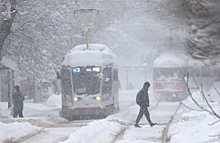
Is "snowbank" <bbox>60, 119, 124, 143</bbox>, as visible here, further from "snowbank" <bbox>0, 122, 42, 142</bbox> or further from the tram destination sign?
the tram destination sign

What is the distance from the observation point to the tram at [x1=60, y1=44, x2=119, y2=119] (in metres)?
16.2

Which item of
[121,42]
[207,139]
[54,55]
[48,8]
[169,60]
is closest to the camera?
[207,139]

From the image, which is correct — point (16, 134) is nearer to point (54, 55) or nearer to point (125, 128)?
point (125, 128)

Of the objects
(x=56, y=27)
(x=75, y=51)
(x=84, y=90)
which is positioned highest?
(x=56, y=27)

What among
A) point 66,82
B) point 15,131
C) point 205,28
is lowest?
point 15,131

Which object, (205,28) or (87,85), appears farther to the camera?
(87,85)

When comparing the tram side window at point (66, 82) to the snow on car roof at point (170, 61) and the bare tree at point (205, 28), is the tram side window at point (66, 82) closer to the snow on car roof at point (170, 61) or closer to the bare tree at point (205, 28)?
the bare tree at point (205, 28)

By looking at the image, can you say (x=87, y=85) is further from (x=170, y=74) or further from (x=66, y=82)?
(x=170, y=74)

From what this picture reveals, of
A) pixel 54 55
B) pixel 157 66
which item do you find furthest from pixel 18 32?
pixel 157 66

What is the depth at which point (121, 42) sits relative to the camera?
4925cm

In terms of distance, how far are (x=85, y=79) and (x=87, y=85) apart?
10.9 inches

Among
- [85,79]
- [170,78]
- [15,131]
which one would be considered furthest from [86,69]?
[170,78]

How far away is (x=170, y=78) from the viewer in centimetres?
2756

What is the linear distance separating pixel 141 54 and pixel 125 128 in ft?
151
